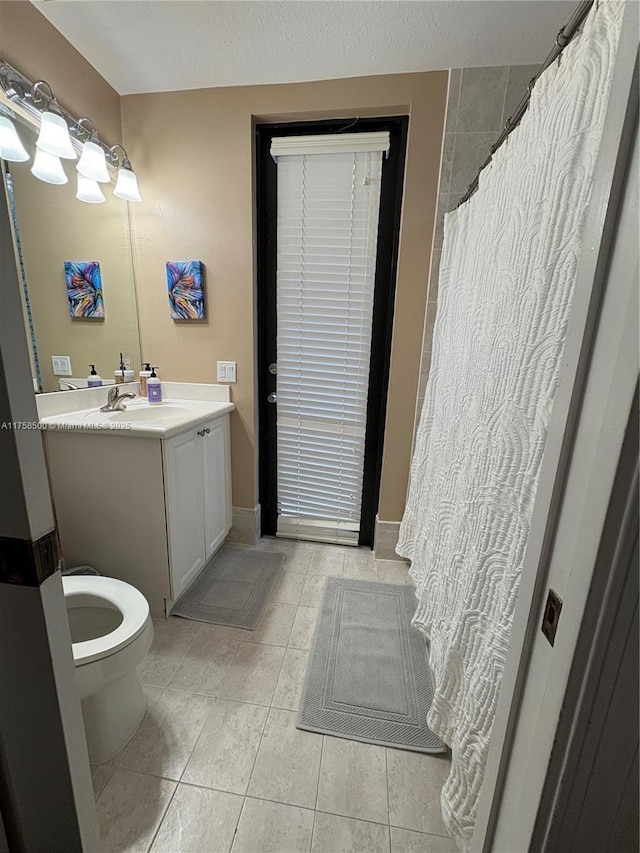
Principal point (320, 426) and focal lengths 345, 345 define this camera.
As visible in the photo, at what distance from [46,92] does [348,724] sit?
2605mm

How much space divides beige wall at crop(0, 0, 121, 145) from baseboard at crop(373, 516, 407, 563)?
2516 millimetres

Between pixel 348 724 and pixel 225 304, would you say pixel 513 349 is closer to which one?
pixel 348 724

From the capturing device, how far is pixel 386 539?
6.81 feet

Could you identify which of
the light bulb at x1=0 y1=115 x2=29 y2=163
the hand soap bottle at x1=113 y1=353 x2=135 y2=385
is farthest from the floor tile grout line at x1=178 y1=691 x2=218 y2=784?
the light bulb at x1=0 y1=115 x2=29 y2=163

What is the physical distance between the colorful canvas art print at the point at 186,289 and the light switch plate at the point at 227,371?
0.28 metres

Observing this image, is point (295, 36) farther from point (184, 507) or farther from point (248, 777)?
point (248, 777)

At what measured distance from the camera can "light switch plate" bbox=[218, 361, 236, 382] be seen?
6.51 feet

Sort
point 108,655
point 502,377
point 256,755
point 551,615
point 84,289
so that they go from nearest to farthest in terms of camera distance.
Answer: point 551,615 < point 502,377 < point 108,655 < point 256,755 < point 84,289

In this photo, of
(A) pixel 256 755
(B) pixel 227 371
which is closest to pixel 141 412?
(B) pixel 227 371

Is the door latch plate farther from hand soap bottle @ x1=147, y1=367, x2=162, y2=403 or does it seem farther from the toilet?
hand soap bottle @ x1=147, y1=367, x2=162, y2=403

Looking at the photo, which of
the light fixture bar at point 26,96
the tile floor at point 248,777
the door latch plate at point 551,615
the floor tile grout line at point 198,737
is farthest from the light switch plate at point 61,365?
the door latch plate at point 551,615

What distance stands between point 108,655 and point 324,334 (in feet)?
5.47

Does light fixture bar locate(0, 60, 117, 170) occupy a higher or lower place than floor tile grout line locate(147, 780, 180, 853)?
higher

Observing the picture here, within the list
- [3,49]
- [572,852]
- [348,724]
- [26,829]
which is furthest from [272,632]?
[3,49]
